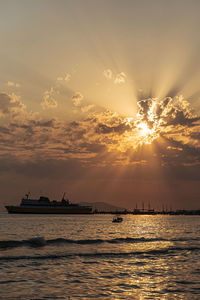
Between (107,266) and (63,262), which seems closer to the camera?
(107,266)

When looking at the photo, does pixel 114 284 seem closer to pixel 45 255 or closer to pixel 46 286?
pixel 46 286

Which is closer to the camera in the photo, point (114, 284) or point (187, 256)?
point (114, 284)

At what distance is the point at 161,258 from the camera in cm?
2658

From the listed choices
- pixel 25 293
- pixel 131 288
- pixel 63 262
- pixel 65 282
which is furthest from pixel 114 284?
pixel 63 262

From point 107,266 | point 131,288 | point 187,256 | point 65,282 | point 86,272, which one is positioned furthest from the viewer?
point 187,256

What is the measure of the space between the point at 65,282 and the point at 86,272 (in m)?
3.24

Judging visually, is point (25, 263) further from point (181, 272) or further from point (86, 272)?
point (181, 272)

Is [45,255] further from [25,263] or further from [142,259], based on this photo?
[142,259]

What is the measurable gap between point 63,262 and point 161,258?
31.0 feet

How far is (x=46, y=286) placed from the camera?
15688 mm

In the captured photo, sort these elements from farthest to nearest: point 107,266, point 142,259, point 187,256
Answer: point 187,256
point 142,259
point 107,266

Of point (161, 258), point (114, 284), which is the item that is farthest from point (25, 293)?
point (161, 258)

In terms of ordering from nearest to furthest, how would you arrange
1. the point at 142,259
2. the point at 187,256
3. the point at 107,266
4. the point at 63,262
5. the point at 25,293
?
the point at 25,293, the point at 107,266, the point at 63,262, the point at 142,259, the point at 187,256

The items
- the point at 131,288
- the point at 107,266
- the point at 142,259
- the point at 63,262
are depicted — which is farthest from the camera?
the point at 142,259
